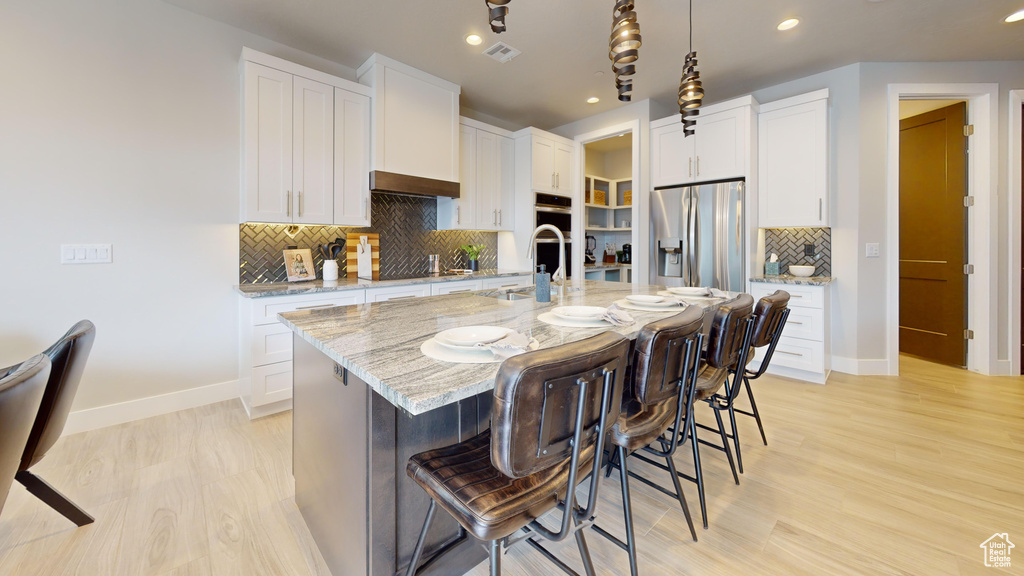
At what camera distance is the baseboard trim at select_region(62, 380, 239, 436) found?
7.98ft

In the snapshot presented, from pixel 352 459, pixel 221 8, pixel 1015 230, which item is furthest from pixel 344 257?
pixel 1015 230

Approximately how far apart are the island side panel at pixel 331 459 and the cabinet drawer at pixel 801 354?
3.33m

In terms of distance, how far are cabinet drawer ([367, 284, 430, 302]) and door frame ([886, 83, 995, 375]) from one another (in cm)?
420

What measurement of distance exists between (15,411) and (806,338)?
4.45 metres

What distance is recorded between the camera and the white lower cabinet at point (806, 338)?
3.32 meters

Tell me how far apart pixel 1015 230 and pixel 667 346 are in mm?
4578

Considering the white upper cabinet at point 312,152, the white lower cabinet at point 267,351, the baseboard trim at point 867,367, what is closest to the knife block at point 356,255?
the white upper cabinet at point 312,152

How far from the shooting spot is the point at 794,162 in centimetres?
363

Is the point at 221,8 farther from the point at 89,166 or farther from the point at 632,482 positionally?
the point at 632,482

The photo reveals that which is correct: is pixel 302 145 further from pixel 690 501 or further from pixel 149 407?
pixel 690 501

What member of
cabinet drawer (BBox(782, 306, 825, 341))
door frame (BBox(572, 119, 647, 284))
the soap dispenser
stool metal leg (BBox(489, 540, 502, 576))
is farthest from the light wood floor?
door frame (BBox(572, 119, 647, 284))

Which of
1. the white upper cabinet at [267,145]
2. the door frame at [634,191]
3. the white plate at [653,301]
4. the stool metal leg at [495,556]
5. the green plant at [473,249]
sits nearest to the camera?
the stool metal leg at [495,556]

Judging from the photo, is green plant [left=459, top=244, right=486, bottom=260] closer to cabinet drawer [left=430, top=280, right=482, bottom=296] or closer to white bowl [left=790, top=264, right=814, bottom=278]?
cabinet drawer [left=430, top=280, right=482, bottom=296]

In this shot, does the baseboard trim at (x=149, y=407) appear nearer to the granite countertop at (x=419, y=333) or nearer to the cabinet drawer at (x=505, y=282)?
the granite countertop at (x=419, y=333)
